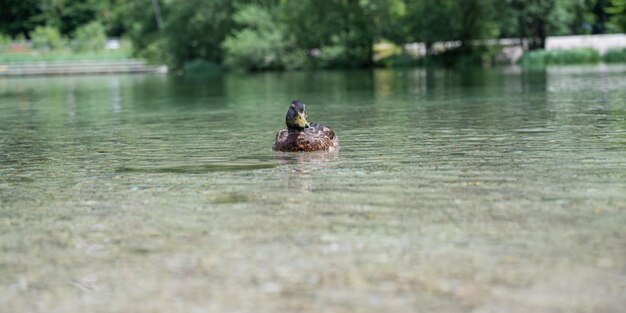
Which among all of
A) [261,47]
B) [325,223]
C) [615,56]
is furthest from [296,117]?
[261,47]

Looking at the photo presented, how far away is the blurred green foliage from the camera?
63.6 m

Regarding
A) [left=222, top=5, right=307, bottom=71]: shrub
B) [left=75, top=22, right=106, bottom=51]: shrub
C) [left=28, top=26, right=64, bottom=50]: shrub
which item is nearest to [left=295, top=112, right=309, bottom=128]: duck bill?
[left=222, top=5, right=307, bottom=71]: shrub

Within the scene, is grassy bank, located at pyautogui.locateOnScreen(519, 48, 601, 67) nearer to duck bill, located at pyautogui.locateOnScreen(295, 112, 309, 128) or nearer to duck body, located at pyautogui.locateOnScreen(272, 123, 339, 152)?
duck body, located at pyautogui.locateOnScreen(272, 123, 339, 152)

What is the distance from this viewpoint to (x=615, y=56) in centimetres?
5519

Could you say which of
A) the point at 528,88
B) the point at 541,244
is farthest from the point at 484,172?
the point at 528,88

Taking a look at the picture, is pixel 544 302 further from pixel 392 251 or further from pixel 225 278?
pixel 225 278

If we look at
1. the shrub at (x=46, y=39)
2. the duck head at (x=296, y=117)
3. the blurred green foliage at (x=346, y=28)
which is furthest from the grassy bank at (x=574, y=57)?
the shrub at (x=46, y=39)

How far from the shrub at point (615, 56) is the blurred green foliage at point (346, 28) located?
256cm

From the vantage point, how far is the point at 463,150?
44.4 feet

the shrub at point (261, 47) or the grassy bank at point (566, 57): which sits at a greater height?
the shrub at point (261, 47)

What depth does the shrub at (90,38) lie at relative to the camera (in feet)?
322

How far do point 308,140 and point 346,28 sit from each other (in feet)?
182

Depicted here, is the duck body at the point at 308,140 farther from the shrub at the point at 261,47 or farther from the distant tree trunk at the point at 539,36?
the shrub at the point at 261,47

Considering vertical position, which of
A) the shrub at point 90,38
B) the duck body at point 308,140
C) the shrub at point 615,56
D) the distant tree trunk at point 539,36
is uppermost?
the shrub at point 90,38
